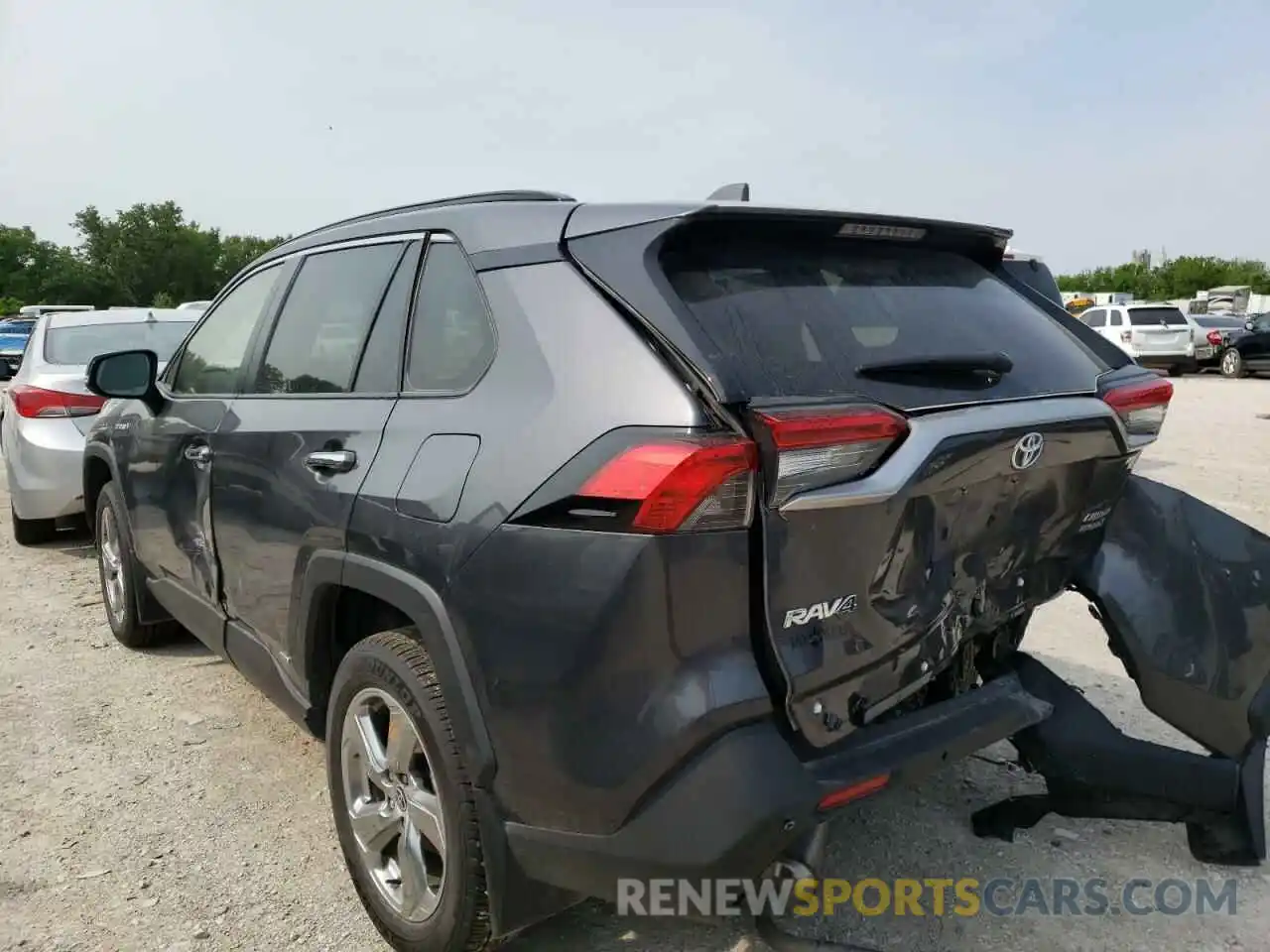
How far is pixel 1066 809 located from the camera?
113 inches

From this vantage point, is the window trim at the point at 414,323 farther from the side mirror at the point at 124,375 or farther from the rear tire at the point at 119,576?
the rear tire at the point at 119,576

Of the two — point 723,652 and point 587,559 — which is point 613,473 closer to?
point 587,559

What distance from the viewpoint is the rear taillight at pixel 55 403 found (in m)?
6.25

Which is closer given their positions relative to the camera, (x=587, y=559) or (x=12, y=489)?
(x=587, y=559)

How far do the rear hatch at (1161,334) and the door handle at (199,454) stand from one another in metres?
23.2

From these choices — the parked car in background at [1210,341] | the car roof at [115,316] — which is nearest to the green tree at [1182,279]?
the parked car in background at [1210,341]

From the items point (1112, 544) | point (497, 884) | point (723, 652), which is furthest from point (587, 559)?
point (1112, 544)

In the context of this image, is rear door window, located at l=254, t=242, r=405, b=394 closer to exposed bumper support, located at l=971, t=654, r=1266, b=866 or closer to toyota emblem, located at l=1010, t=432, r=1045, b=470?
toyota emblem, located at l=1010, t=432, r=1045, b=470

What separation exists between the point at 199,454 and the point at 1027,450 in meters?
2.76

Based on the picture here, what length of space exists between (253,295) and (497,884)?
8.16ft

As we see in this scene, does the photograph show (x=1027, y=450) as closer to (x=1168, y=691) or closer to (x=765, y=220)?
(x=765, y=220)

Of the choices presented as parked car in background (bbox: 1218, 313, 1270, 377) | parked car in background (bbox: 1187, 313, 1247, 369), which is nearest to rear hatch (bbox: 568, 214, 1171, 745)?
parked car in background (bbox: 1218, 313, 1270, 377)

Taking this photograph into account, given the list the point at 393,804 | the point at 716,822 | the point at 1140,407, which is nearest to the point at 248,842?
the point at 393,804

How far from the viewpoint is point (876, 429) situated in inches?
74.5
